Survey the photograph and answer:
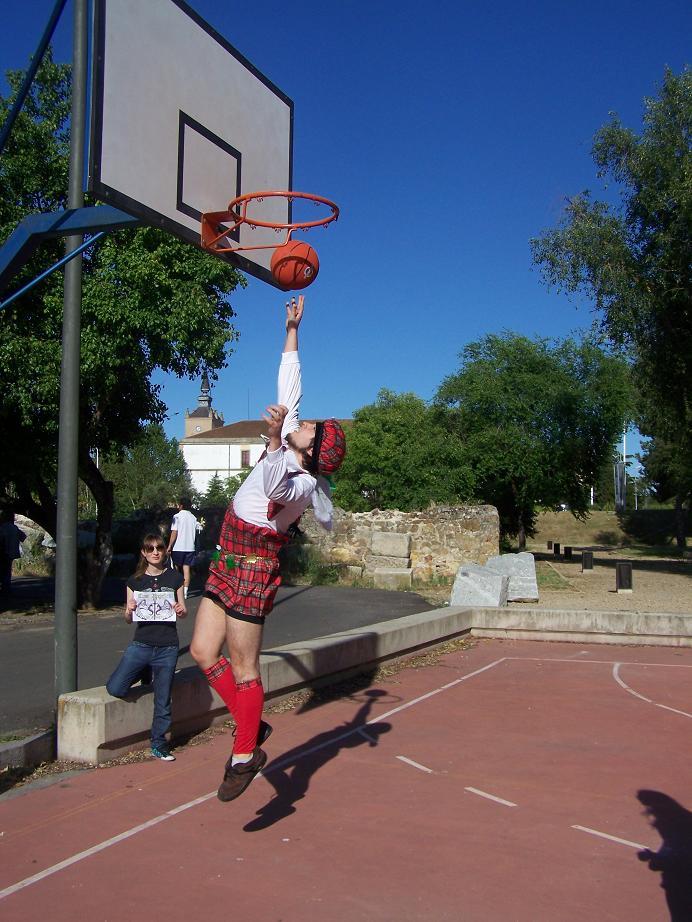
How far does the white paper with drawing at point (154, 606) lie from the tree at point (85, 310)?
23.6 ft

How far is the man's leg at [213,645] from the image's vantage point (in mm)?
4613

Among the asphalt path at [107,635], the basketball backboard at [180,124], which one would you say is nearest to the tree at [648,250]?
the asphalt path at [107,635]

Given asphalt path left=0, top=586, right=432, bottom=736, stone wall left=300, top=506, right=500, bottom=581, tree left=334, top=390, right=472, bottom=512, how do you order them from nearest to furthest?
asphalt path left=0, top=586, right=432, bottom=736 → stone wall left=300, top=506, right=500, bottom=581 → tree left=334, top=390, right=472, bottom=512

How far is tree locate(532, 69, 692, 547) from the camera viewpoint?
22938mm

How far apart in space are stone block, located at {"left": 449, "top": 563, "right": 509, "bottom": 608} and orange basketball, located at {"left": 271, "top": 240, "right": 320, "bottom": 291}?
8663mm

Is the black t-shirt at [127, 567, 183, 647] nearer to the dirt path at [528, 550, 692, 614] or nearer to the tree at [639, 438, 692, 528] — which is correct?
the dirt path at [528, 550, 692, 614]

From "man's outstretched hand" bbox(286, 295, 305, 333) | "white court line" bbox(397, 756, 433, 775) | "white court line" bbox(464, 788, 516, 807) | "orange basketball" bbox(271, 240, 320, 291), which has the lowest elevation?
"white court line" bbox(464, 788, 516, 807)

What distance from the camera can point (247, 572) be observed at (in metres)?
4.48

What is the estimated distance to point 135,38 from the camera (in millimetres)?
5938

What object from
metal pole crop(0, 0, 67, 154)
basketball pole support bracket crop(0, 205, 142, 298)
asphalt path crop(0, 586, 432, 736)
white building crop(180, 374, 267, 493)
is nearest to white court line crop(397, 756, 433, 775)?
asphalt path crop(0, 586, 432, 736)

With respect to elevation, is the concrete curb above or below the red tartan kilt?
below

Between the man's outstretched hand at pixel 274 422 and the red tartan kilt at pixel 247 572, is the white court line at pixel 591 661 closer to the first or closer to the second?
the red tartan kilt at pixel 247 572

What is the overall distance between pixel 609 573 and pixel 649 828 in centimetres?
2212

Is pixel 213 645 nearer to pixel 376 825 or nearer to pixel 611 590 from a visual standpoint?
pixel 376 825
